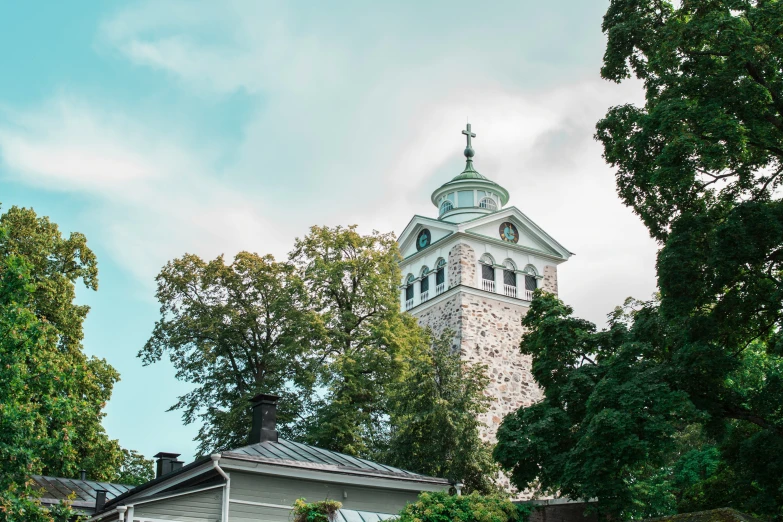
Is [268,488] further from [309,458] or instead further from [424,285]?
[424,285]

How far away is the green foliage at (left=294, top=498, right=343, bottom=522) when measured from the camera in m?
13.9

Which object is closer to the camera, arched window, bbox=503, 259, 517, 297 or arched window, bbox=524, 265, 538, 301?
arched window, bbox=503, 259, 517, 297

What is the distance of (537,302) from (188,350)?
1355cm

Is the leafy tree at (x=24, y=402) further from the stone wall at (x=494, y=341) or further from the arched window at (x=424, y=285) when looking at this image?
the arched window at (x=424, y=285)

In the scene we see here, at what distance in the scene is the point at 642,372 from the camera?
50.8 feet

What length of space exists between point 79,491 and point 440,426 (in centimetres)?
952

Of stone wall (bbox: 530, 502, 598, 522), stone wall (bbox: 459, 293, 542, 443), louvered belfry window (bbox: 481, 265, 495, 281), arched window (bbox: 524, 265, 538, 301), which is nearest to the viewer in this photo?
stone wall (bbox: 530, 502, 598, 522)

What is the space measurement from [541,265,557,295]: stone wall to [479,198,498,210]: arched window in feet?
12.1

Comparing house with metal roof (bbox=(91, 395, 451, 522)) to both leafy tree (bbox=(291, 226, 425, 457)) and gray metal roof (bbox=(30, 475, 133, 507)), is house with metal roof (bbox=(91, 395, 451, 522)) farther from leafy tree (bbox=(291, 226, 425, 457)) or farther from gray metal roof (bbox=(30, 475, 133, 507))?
leafy tree (bbox=(291, 226, 425, 457))

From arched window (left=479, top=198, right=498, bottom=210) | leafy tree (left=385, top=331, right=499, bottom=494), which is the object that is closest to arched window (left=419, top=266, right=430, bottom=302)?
arched window (left=479, top=198, right=498, bottom=210)

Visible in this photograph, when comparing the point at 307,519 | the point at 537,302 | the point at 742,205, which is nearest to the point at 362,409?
the point at 537,302

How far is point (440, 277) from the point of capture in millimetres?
34094

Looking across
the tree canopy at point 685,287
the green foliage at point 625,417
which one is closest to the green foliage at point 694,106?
the tree canopy at point 685,287

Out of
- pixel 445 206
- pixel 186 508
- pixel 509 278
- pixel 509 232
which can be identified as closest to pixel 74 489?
pixel 186 508
